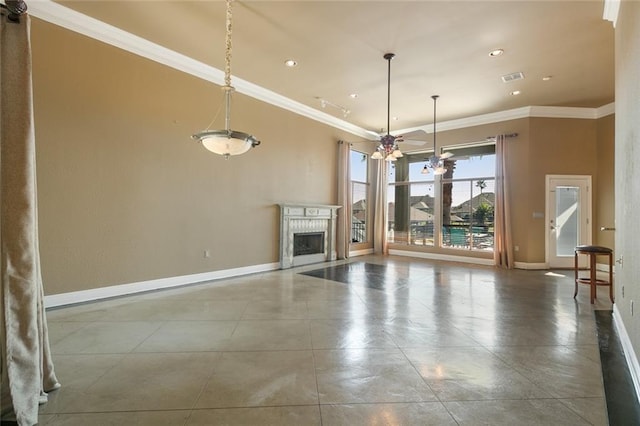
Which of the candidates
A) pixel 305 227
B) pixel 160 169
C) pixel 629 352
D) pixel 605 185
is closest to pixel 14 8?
pixel 160 169

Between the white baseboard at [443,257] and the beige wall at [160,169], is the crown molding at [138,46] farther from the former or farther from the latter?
the white baseboard at [443,257]

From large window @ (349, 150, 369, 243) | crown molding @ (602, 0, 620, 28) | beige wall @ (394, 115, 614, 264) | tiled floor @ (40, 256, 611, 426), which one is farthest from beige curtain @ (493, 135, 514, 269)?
crown molding @ (602, 0, 620, 28)

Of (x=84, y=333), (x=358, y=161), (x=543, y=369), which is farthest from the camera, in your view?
(x=358, y=161)

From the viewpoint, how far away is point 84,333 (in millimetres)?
3043

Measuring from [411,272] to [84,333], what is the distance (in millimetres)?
5500

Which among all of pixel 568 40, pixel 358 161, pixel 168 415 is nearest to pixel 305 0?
pixel 568 40

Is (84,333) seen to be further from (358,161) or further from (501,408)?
(358,161)

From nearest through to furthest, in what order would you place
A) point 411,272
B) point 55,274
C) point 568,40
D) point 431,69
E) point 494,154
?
1. point 55,274
2. point 568,40
3. point 431,69
4. point 411,272
5. point 494,154

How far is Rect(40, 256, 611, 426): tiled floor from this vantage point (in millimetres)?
1894

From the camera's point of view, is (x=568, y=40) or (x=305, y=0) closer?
(x=305, y=0)

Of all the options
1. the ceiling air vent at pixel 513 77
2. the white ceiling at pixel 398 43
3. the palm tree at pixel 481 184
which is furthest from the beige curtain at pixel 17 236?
the palm tree at pixel 481 184

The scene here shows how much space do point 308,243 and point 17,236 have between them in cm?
593

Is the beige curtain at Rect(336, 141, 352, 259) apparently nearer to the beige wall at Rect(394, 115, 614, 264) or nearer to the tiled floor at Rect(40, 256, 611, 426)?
the tiled floor at Rect(40, 256, 611, 426)

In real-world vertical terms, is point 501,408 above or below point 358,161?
below
